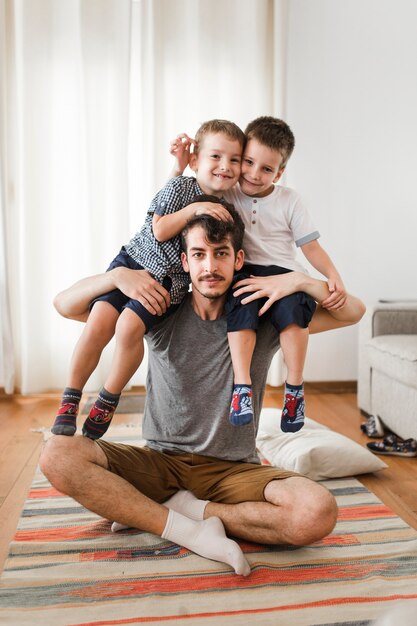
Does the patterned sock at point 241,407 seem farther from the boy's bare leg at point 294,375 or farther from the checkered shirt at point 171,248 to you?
the checkered shirt at point 171,248

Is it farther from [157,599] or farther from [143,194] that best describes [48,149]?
[157,599]

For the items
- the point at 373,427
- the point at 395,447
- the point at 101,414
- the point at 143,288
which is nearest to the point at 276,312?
the point at 143,288

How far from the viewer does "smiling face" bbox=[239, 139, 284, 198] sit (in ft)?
7.27

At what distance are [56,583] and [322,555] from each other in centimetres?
80

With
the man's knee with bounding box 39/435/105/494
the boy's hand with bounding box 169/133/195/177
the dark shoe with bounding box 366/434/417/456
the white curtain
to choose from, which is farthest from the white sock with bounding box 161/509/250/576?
the white curtain

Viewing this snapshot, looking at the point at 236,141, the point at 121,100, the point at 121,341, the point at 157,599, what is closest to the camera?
the point at 157,599

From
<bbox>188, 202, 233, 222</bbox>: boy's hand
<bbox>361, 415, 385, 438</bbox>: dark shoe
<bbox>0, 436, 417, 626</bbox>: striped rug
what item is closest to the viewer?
<bbox>0, 436, 417, 626</bbox>: striped rug

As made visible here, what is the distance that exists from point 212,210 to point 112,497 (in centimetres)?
93

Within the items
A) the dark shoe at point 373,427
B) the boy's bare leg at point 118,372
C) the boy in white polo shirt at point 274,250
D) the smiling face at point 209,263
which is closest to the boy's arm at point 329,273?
the boy in white polo shirt at point 274,250

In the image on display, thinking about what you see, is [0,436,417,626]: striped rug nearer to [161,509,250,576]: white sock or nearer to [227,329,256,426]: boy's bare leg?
[161,509,250,576]: white sock

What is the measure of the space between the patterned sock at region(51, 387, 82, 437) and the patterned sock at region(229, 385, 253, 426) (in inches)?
19.9

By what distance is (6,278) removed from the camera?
14.5 ft

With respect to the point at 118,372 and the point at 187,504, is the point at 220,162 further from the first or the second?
the point at 187,504

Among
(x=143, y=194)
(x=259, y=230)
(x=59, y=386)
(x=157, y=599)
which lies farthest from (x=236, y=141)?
(x=59, y=386)
